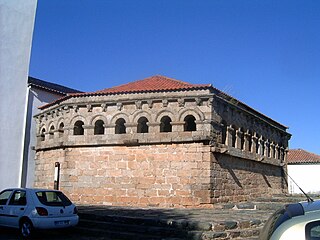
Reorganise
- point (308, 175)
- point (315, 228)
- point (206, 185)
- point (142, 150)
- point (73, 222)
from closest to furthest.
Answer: point (315, 228) < point (73, 222) < point (206, 185) < point (142, 150) < point (308, 175)

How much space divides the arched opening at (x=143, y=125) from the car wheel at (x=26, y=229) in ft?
24.2

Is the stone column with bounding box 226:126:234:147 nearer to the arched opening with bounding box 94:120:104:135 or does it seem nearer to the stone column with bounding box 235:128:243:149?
the stone column with bounding box 235:128:243:149

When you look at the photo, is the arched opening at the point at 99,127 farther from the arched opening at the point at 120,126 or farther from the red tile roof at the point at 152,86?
the red tile roof at the point at 152,86

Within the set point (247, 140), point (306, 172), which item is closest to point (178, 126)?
point (247, 140)

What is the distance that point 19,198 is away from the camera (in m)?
10.9

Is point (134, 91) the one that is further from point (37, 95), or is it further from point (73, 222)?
point (37, 95)

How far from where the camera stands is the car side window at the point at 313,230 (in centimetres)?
299

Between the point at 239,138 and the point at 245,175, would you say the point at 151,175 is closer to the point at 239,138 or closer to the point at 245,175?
the point at 239,138

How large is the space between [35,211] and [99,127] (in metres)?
8.04

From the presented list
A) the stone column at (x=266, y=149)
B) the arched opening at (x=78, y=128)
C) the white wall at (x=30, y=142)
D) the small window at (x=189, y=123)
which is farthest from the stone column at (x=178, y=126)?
the white wall at (x=30, y=142)

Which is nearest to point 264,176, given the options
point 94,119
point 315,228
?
point 94,119

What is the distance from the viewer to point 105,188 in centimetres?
1656

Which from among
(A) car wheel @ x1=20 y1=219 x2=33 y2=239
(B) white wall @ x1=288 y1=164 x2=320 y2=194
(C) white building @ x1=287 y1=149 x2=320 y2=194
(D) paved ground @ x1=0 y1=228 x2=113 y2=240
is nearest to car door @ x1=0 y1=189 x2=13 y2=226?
(D) paved ground @ x1=0 y1=228 x2=113 y2=240

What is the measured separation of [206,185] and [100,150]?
512cm
